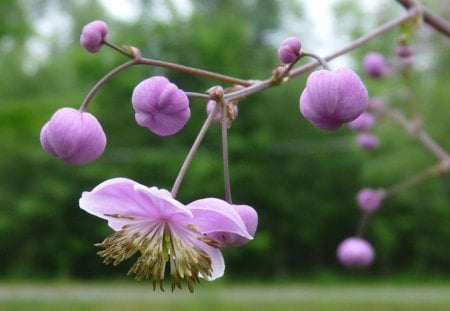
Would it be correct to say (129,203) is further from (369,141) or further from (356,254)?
(369,141)

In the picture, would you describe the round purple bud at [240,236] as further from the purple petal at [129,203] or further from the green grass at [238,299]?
the green grass at [238,299]

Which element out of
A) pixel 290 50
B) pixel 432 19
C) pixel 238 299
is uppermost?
pixel 238 299

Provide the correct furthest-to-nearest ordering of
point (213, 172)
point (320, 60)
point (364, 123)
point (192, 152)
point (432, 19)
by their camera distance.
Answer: point (213, 172), point (364, 123), point (432, 19), point (320, 60), point (192, 152)

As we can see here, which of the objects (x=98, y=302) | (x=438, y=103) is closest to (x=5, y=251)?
(x=98, y=302)

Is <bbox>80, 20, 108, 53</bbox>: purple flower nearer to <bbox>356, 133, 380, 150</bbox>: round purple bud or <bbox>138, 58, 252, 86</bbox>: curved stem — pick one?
<bbox>138, 58, 252, 86</bbox>: curved stem

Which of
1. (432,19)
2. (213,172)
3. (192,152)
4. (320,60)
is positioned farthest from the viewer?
(213,172)

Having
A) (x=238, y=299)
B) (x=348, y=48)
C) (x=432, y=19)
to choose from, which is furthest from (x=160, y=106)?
(x=238, y=299)

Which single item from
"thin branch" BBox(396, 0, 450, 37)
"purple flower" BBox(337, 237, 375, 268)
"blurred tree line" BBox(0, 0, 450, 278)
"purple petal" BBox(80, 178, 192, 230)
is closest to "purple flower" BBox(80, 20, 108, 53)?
"purple petal" BBox(80, 178, 192, 230)
